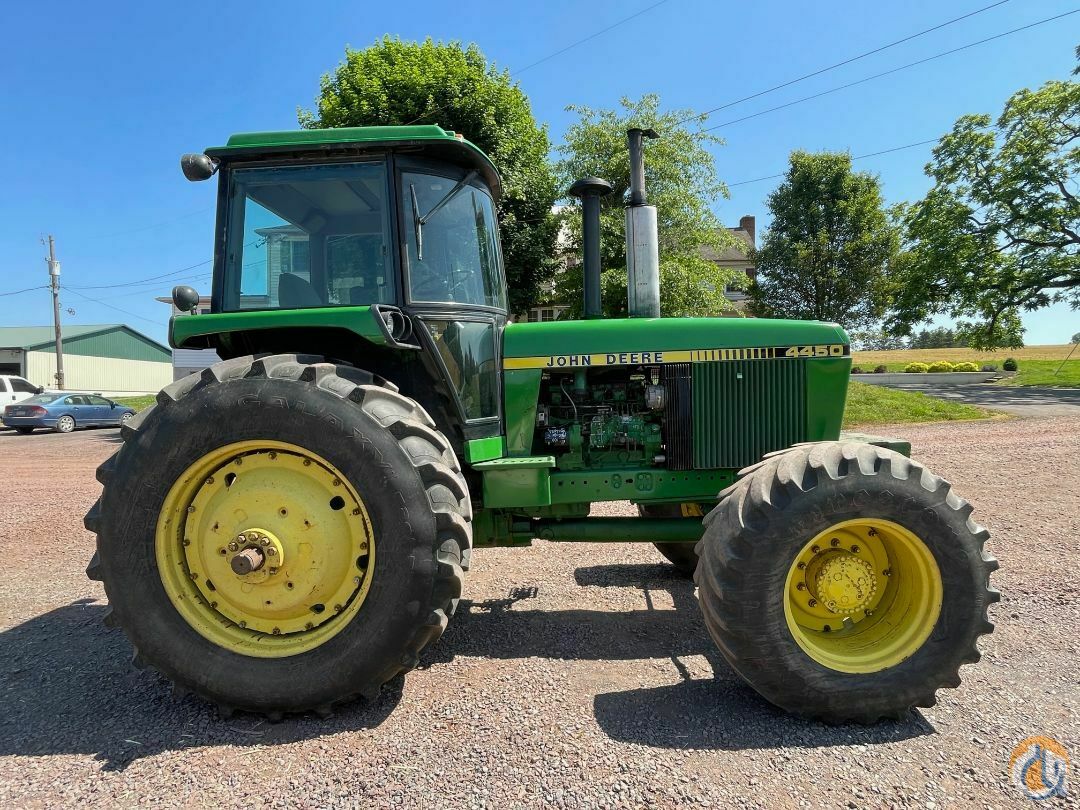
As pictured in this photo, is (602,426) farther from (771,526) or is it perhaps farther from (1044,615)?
(1044,615)

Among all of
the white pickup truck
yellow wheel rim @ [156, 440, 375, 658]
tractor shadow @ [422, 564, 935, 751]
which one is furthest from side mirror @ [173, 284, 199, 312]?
the white pickup truck

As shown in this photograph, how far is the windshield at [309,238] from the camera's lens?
307 centimetres

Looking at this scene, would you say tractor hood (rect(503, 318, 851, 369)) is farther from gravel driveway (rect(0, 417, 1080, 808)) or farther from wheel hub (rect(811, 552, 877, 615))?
gravel driveway (rect(0, 417, 1080, 808))

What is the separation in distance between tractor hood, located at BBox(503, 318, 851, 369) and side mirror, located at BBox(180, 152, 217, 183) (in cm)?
163

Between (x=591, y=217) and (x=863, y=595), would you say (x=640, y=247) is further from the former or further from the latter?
(x=863, y=595)

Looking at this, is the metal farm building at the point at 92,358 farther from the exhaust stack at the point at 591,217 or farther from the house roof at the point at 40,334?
the exhaust stack at the point at 591,217

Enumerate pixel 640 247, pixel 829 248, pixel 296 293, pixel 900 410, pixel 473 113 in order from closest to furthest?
pixel 296 293 < pixel 640 247 < pixel 473 113 < pixel 900 410 < pixel 829 248

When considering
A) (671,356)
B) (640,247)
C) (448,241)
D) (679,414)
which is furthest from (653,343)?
(448,241)

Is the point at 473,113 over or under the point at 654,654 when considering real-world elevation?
over

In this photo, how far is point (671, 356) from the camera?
134 inches

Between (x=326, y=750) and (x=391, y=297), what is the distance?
1.97 meters

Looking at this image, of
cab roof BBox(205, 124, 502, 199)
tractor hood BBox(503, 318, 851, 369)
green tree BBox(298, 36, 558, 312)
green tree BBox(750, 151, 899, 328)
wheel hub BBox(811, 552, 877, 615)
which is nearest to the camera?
wheel hub BBox(811, 552, 877, 615)

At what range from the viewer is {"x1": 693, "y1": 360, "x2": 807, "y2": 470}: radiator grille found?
3.41 m

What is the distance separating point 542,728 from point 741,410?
1927 millimetres
